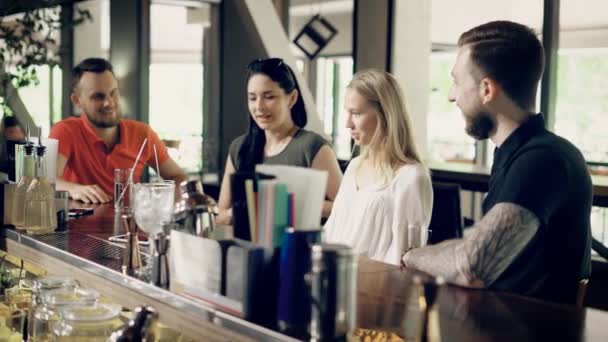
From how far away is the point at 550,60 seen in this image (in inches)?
222

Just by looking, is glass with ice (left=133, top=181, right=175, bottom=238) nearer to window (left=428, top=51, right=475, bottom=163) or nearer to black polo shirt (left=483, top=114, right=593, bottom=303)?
black polo shirt (left=483, top=114, right=593, bottom=303)

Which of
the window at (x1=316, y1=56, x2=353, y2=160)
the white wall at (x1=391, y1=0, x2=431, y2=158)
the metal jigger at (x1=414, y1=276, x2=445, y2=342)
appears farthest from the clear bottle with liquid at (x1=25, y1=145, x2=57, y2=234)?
the window at (x1=316, y1=56, x2=353, y2=160)

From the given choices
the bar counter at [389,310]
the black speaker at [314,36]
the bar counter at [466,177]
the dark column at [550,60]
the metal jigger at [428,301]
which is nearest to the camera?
the metal jigger at [428,301]

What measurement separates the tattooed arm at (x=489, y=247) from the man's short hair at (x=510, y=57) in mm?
365

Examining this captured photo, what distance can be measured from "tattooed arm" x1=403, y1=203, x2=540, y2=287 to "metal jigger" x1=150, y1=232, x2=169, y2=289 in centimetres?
62

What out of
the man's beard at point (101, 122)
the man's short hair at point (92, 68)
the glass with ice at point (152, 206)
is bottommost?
the glass with ice at point (152, 206)

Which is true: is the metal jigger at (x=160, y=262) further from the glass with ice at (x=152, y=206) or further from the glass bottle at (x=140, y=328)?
the glass bottle at (x=140, y=328)

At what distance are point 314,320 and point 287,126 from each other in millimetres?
2183

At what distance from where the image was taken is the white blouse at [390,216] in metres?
2.48

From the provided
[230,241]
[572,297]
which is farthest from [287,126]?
[230,241]

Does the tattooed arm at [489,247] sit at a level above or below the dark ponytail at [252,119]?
below

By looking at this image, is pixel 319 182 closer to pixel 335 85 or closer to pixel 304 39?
pixel 304 39

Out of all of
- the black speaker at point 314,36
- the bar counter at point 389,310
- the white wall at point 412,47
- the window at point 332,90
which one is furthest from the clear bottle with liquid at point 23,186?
the window at point 332,90

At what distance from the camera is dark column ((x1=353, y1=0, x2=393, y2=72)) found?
16.3ft
